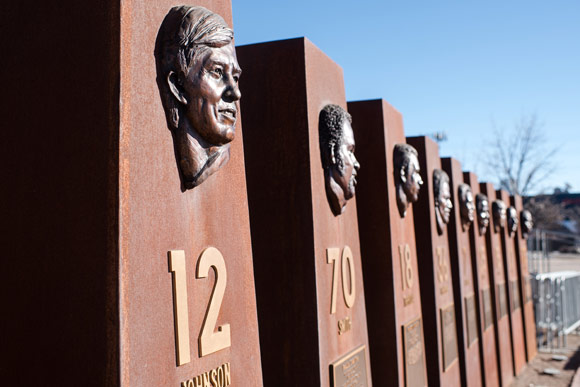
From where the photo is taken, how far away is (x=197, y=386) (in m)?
2.34

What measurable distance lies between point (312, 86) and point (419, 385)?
3053 millimetres

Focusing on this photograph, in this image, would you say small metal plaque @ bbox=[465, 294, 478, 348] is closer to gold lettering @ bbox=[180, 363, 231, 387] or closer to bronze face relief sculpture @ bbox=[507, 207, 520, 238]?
bronze face relief sculpture @ bbox=[507, 207, 520, 238]

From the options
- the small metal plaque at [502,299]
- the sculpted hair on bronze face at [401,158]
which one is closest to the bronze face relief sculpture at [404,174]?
the sculpted hair on bronze face at [401,158]

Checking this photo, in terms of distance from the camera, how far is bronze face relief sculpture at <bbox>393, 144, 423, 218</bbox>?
555 cm

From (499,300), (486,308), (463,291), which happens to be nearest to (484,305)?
(486,308)

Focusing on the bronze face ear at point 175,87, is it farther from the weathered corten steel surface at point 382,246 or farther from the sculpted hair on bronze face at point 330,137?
the weathered corten steel surface at point 382,246

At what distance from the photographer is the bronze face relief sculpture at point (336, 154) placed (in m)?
3.91

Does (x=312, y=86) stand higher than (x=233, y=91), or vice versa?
(x=312, y=86)

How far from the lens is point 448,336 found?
6941 millimetres

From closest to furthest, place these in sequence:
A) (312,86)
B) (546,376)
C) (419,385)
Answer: (312,86) < (419,385) < (546,376)

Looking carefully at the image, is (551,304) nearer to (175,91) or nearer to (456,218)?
(456,218)
